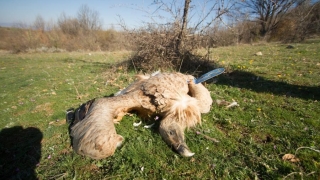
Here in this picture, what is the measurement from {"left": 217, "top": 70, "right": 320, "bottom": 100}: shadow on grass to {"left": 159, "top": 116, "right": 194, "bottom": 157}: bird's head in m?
3.29

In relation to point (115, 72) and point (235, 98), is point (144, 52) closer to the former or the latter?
point (115, 72)

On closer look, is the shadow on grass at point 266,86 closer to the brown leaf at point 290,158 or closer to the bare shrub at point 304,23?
the brown leaf at point 290,158

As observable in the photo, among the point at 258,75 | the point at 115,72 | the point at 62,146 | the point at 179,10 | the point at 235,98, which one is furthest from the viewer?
the point at 115,72

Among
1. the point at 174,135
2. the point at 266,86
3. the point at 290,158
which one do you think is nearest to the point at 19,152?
the point at 174,135

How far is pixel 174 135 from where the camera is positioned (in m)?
2.71

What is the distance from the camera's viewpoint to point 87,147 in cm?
236

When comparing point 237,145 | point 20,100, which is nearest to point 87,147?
point 237,145

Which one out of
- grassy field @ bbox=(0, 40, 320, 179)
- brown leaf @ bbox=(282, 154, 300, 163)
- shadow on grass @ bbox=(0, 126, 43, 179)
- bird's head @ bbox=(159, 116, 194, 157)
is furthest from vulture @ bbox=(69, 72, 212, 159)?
brown leaf @ bbox=(282, 154, 300, 163)

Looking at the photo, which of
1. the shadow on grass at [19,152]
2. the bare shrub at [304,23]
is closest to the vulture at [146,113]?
the shadow on grass at [19,152]

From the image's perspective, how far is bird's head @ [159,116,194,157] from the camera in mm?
2531

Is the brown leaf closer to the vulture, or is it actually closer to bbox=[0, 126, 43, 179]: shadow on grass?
the vulture

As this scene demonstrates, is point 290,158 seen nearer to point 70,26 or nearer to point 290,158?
point 290,158

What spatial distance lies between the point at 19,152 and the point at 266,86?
6.02 meters

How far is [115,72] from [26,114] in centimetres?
406
